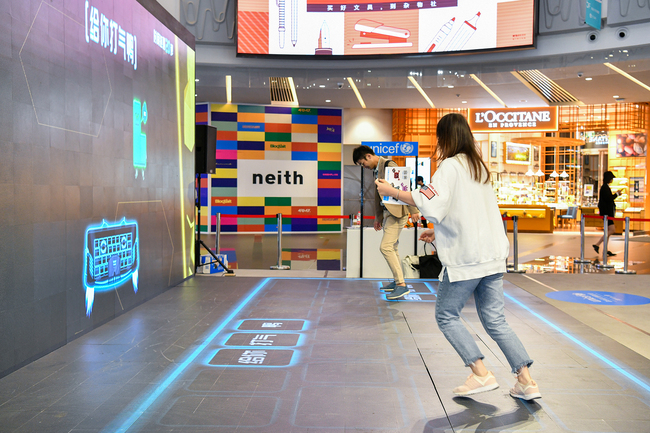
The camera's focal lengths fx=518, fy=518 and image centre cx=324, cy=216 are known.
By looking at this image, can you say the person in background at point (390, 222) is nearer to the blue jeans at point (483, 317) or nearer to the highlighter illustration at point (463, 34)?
the blue jeans at point (483, 317)

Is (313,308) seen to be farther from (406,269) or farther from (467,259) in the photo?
(467,259)

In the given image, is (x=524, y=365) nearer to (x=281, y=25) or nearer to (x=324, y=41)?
(x=324, y=41)

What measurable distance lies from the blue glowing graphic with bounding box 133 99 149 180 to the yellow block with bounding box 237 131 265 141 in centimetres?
831

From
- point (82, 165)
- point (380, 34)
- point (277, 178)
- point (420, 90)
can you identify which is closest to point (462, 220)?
point (82, 165)

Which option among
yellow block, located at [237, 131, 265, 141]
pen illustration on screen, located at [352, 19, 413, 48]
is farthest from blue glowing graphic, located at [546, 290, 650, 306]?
yellow block, located at [237, 131, 265, 141]

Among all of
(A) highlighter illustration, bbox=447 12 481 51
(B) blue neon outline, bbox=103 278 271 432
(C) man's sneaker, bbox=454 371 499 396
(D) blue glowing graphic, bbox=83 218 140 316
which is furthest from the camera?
(A) highlighter illustration, bbox=447 12 481 51

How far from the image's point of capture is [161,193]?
5359 mm

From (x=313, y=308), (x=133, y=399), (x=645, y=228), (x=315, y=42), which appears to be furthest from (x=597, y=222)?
(x=133, y=399)

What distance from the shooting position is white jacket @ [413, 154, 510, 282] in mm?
2430

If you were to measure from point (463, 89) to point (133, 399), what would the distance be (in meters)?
10.0

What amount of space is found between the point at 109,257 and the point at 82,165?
812 millimetres

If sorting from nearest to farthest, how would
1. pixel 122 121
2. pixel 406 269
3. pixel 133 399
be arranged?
pixel 133 399 → pixel 122 121 → pixel 406 269

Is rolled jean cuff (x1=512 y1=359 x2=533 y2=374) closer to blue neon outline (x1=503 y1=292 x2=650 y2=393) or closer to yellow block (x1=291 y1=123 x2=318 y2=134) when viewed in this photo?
blue neon outline (x1=503 y1=292 x2=650 y2=393)

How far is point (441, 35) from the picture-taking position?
877cm
